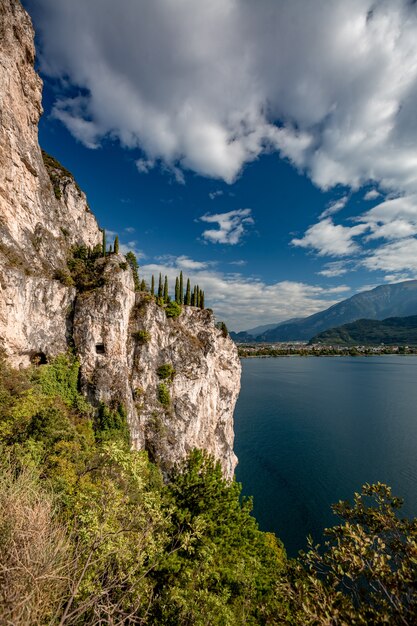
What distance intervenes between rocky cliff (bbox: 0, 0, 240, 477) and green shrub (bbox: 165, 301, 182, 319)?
115cm

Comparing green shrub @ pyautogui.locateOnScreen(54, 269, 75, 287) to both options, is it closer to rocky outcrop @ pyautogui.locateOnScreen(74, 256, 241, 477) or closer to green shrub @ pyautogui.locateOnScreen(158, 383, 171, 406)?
rocky outcrop @ pyautogui.locateOnScreen(74, 256, 241, 477)

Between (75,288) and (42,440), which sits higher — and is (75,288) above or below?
above

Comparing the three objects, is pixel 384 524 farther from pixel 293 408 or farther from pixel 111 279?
pixel 293 408

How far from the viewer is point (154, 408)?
37.8 m

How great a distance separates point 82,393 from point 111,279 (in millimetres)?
14623

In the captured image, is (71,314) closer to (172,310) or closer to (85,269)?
(85,269)

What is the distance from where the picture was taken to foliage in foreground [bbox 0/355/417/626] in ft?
20.0

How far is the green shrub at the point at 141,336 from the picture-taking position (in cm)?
3891

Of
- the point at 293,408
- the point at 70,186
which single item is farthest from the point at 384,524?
the point at 293,408

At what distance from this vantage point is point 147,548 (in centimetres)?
1134

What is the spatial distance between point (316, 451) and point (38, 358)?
50651 millimetres

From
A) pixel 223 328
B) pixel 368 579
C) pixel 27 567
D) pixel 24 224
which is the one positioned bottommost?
pixel 27 567

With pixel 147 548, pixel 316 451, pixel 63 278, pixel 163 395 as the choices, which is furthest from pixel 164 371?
pixel 316 451

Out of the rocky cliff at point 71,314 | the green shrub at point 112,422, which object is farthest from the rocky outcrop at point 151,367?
the green shrub at point 112,422
